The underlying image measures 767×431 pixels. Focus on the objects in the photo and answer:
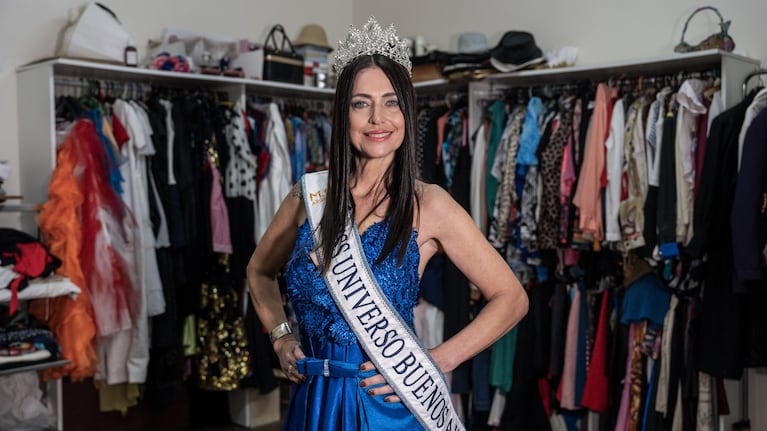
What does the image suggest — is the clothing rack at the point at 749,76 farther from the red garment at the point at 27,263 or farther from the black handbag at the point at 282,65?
the red garment at the point at 27,263

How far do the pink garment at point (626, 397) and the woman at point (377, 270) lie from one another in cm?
212

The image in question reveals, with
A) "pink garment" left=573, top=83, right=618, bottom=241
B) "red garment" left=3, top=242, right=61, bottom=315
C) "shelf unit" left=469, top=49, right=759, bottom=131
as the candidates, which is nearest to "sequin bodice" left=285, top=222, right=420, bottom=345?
"red garment" left=3, top=242, right=61, bottom=315

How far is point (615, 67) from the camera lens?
391 cm

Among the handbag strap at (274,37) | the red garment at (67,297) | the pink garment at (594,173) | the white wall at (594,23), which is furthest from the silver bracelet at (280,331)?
the handbag strap at (274,37)

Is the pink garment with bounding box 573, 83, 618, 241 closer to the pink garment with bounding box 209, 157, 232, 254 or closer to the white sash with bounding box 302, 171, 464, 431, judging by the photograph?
the pink garment with bounding box 209, 157, 232, 254

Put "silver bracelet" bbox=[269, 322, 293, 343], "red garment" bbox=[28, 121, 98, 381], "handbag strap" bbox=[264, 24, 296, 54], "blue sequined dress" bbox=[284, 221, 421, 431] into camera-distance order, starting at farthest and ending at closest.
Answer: "handbag strap" bbox=[264, 24, 296, 54] < "red garment" bbox=[28, 121, 98, 381] < "silver bracelet" bbox=[269, 322, 293, 343] < "blue sequined dress" bbox=[284, 221, 421, 431]

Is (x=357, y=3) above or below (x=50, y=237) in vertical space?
above

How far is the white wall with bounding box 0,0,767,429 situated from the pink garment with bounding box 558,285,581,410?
727 mm

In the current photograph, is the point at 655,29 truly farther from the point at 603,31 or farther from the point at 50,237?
the point at 50,237

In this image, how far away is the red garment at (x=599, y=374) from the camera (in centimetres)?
398

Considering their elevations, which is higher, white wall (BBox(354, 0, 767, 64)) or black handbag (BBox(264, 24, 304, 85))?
white wall (BBox(354, 0, 767, 64))

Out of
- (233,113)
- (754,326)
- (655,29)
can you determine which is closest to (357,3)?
(233,113)

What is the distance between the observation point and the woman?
1.86 metres

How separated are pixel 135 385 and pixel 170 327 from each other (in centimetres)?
36
